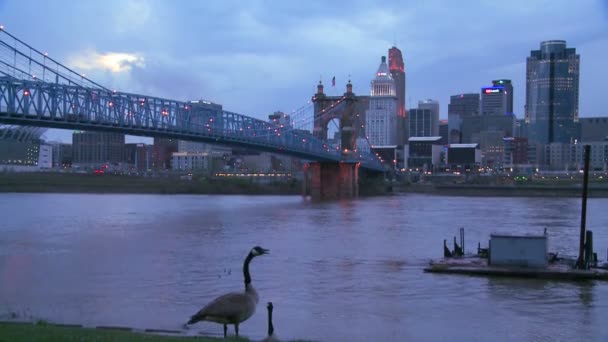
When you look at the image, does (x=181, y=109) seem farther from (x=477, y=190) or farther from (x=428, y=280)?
(x=477, y=190)

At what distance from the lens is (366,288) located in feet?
63.3

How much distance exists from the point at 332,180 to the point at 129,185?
96.7 ft

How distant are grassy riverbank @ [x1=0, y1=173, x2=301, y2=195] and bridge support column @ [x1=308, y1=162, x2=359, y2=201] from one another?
9953 mm

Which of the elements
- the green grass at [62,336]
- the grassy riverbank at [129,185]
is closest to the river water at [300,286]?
the green grass at [62,336]

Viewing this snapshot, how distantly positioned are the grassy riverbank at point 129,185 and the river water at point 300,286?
63.7m

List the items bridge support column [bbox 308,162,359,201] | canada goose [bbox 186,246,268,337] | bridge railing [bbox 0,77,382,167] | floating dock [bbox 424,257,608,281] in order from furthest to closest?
bridge support column [bbox 308,162,359,201] < bridge railing [bbox 0,77,382,167] < floating dock [bbox 424,257,608,281] < canada goose [bbox 186,246,268,337]

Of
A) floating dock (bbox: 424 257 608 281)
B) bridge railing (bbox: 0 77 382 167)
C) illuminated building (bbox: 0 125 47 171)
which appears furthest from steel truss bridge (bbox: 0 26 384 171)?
illuminated building (bbox: 0 125 47 171)

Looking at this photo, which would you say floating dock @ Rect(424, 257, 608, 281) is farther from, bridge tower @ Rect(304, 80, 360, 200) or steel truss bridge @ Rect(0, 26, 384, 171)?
bridge tower @ Rect(304, 80, 360, 200)

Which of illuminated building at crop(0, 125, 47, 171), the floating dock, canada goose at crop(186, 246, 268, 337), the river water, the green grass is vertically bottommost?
the river water

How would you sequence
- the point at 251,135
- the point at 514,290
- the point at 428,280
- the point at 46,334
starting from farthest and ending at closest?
the point at 251,135, the point at 428,280, the point at 514,290, the point at 46,334

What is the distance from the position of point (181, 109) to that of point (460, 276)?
1700 inches

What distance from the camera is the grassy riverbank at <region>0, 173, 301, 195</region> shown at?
324 feet

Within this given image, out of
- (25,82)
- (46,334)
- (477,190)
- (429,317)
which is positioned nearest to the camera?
(46,334)

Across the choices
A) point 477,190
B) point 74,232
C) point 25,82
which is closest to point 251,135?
point 25,82
